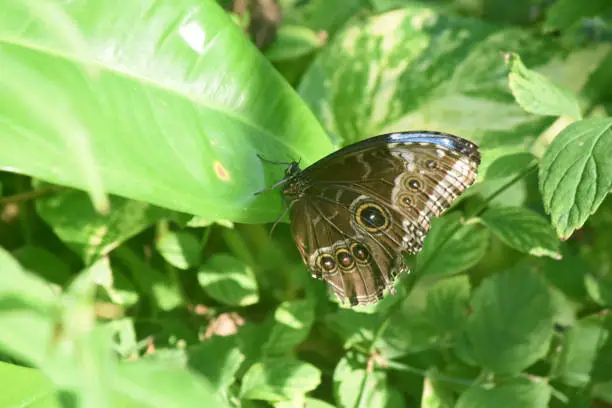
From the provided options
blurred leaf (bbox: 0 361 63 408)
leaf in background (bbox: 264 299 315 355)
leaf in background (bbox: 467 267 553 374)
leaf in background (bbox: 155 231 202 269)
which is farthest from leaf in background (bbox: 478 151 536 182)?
blurred leaf (bbox: 0 361 63 408)

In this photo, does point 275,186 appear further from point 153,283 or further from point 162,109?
point 153,283

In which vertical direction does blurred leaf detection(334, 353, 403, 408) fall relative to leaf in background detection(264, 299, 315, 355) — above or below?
below

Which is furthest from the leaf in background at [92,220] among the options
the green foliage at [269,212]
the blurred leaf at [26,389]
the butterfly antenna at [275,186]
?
the blurred leaf at [26,389]

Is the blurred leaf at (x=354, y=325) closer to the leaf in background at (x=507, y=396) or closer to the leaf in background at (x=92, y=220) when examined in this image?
the leaf in background at (x=507, y=396)

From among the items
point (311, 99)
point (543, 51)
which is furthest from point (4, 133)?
point (543, 51)

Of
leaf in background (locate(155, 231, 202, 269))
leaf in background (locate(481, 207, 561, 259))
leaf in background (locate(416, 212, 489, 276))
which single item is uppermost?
leaf in background (locate(481, 207, 561, 259))

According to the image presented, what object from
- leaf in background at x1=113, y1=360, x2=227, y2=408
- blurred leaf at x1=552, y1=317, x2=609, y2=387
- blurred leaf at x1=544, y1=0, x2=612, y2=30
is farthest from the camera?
blurred leaf at x1=544, y1=0, x2=612, y2=30

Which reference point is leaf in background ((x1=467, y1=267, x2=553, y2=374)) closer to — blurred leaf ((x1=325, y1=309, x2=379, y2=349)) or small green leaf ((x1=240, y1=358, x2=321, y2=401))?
blurred leaf ((x1=325, y1=309, x2=379, y2=349))

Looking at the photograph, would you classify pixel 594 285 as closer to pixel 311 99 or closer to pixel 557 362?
pixel 557 362
